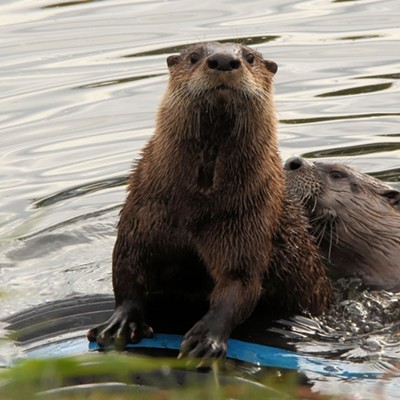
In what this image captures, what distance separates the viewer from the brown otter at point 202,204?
4.75m

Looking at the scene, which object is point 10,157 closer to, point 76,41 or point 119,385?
point 76,41

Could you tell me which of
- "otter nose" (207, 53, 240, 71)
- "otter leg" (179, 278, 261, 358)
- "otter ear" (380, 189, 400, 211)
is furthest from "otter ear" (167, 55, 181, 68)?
"otter ear" (380, 189, 400, 211)

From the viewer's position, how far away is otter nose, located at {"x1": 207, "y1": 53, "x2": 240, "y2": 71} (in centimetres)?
452

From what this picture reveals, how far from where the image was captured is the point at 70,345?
16.1ft

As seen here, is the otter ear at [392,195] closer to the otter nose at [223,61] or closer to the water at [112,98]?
the water at [112,98]

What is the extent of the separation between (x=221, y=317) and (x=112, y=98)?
4.93m

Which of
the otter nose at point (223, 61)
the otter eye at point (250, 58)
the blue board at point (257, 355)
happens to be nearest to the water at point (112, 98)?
the blue board at point (257, 355)

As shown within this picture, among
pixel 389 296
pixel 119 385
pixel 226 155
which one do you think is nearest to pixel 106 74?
pixel 389 296

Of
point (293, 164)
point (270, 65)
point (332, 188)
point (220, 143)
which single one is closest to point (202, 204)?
point (220, 143)

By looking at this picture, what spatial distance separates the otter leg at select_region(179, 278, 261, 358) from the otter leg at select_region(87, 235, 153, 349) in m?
0.29

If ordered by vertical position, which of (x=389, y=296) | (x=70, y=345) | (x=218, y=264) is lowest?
(x=389, y=296)

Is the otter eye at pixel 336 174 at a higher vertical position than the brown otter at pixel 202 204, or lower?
lower

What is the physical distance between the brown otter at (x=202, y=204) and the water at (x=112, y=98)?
101 centimetres

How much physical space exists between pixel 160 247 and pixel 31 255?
2.03 metres
